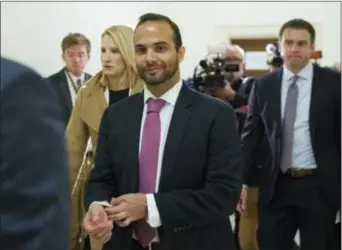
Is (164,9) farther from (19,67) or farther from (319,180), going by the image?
(19,67)

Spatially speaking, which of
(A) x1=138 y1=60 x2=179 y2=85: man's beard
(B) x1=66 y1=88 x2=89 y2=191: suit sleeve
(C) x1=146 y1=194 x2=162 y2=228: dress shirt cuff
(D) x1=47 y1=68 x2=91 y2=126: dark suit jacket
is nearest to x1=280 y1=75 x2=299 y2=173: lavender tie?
(B) x1=66 y1=88 x2=89 y2=191: suit sleeve

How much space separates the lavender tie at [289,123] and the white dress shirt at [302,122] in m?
0.01

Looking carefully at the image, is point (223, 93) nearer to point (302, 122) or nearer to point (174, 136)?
point (302, 122)

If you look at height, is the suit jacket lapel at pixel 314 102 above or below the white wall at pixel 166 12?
below

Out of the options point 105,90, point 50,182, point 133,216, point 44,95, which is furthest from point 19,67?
point 105,90

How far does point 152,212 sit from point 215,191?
18cm

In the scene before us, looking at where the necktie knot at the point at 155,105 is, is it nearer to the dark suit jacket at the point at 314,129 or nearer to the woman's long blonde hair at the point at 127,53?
the woman's long blonde hair at the point at 127,53

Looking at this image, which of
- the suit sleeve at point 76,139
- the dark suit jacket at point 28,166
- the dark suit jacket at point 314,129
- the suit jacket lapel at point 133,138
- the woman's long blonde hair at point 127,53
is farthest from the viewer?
the dark suit jacket at point 314,129

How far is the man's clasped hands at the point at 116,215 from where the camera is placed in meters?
1.58

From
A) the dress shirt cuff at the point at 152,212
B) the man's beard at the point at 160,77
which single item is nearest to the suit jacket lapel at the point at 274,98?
the man's beard at the point at 160,77

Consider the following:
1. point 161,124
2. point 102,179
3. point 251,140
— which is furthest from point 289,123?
point 102,179

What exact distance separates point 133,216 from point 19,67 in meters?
0.92

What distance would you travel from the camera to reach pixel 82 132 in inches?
89.7

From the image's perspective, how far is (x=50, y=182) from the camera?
2.34 ft
